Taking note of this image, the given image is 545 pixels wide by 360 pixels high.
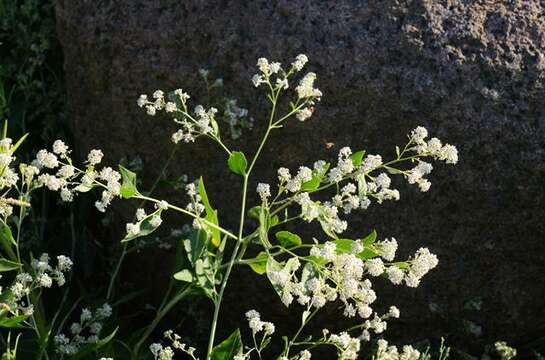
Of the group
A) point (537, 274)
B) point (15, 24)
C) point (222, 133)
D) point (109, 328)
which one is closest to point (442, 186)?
point (537, 274)

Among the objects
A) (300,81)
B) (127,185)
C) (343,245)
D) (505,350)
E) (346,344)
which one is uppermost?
(300,81)

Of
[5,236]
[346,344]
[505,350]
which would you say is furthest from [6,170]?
[505,350]

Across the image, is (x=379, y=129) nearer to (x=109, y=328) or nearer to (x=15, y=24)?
(x=109, y=328)

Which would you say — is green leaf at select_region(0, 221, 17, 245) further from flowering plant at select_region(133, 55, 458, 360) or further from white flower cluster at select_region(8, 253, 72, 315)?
flowering plant at select_region(133, 55, 458, 360)

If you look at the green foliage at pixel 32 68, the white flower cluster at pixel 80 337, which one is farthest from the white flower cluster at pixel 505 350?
the green foliage at pixel 32 68

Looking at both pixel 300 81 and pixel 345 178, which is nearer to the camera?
pixel 345 178

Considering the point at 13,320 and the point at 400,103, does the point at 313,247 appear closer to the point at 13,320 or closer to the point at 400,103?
the point at 400,103
